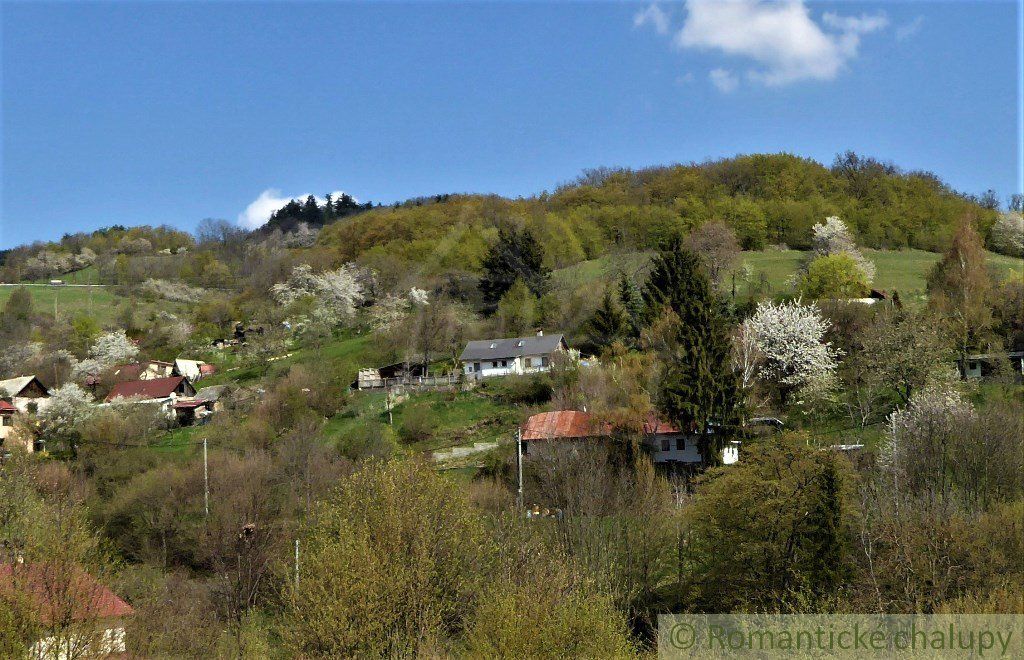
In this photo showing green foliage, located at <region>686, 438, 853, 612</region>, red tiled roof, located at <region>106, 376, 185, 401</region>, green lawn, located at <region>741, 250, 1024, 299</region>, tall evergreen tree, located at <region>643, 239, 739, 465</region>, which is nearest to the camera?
green foliage, located at <region>686, 438, 853, 612</region>

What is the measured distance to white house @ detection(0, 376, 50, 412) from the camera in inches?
2467

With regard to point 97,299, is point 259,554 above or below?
below

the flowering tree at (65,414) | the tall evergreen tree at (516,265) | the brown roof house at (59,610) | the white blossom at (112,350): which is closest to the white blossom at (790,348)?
the tall evergreen tree at (516,265)

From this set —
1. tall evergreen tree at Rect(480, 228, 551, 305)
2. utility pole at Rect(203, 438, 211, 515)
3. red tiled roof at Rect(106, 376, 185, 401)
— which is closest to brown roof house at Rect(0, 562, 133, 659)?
utility pole at Rect(203, 438, 211, 515)

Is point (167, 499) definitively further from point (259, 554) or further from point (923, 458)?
point (923, 458)

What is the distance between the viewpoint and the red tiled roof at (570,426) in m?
40.6

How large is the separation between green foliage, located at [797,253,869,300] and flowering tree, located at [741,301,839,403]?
12577 millimetres

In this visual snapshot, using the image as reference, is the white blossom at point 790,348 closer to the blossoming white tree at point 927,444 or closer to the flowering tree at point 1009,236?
the blossoming white tree at point 927,444

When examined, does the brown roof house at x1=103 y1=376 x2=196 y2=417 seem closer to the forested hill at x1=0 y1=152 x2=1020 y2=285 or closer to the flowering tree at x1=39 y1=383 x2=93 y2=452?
the flowering tree at x1=39 y1=383 x2=93 y2=452

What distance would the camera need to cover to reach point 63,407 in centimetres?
5544

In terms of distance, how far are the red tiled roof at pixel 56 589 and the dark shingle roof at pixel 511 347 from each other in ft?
126

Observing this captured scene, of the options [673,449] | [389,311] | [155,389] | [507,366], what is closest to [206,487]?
[673,449]

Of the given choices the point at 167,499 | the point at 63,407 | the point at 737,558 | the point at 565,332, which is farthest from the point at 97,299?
the point at 737,558

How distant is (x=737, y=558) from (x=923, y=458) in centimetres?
1104
